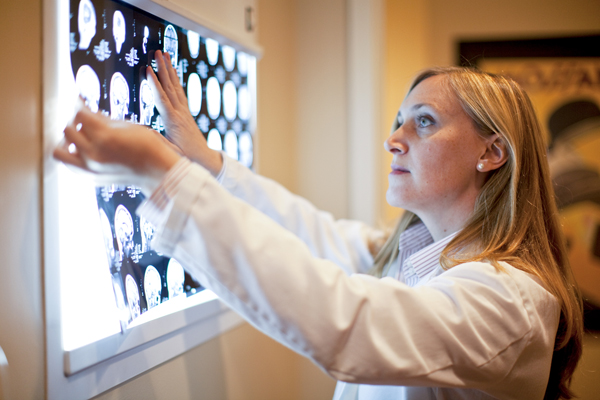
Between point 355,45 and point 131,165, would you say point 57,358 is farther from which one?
point 355,45

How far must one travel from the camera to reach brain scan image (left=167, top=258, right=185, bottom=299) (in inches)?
40.7

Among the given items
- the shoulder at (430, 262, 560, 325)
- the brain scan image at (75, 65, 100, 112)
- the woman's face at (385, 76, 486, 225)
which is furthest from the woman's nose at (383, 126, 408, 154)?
the brain scan image at (75, 65, 100, 112)

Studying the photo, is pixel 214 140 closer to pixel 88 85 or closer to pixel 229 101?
pixel 229 101

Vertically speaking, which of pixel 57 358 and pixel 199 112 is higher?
pixel 199 112

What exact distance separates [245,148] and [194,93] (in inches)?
13.1

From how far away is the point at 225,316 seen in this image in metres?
1.35

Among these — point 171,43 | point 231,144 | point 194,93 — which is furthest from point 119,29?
point 231,144

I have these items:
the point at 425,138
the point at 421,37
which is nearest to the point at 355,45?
the point at 421,37

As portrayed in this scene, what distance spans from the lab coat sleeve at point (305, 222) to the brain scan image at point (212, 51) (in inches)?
10.7

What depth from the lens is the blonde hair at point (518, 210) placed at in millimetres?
967

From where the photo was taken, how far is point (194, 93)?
1106 mm

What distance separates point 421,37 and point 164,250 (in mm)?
2035

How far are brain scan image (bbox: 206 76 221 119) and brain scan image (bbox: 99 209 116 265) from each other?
1.51ft

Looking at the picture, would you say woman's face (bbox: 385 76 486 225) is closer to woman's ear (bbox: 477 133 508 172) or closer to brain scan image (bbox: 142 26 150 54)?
woman's ear (bbox: 477 133 508 172)
